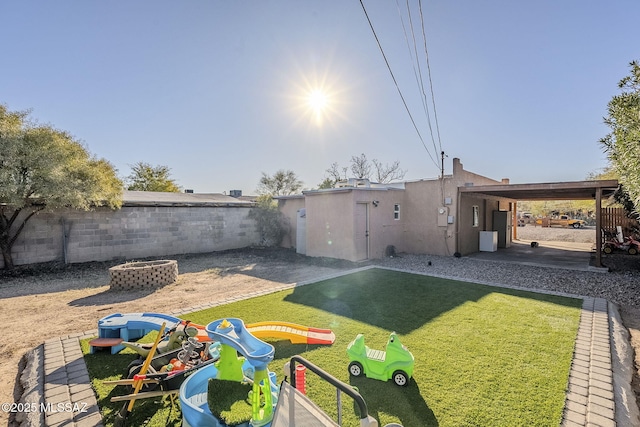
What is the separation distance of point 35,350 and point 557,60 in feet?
47.4

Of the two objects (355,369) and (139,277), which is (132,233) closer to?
(139,277)

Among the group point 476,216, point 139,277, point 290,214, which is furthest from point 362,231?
point 139,277

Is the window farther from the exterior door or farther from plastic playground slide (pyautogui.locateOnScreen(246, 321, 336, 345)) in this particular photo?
plastic playground slide (pyautogui.locateOnScreen(246, 321, 336, 345))

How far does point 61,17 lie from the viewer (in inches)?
275

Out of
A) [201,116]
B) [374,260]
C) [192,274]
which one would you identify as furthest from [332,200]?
[201,116]

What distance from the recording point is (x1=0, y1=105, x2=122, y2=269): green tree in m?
8.22

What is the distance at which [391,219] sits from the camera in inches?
495

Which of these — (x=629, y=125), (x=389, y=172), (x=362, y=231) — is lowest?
(x=362, y=231)

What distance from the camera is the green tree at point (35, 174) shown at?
8219 mm

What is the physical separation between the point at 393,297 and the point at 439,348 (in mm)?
2406

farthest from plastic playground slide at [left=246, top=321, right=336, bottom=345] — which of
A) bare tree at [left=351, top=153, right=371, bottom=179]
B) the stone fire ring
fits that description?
bare tree at [left=351, top=153, right=371, bottom=179]

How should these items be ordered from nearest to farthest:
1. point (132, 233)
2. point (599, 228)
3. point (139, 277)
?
point (139, 277)
point (599, 228)
point (132, 233)

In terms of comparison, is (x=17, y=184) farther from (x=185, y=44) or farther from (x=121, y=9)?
(x=185, y=44)

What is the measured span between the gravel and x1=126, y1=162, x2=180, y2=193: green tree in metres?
30.8
